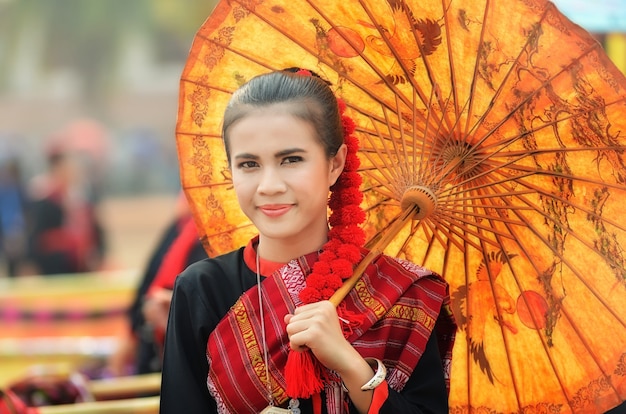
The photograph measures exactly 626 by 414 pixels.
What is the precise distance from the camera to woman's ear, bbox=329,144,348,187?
2.87 meters

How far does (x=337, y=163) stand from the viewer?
2.88 metres

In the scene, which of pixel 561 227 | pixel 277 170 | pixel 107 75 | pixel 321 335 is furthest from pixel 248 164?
pixel 107 75

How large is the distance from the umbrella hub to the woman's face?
34 cm

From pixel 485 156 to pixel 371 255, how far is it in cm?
46

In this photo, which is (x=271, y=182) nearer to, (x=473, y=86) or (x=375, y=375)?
(x=375, y=375)

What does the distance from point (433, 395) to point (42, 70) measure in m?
30.1

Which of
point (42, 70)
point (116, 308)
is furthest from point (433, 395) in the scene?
point (42, 70)

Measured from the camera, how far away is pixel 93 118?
29938 mm

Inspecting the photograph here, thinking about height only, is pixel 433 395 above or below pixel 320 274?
below

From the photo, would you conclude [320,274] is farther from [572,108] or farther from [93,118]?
[93,118]

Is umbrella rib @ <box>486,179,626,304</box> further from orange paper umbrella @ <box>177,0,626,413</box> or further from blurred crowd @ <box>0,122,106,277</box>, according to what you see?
blurred crowd @ <box>0,122,106,277</box>

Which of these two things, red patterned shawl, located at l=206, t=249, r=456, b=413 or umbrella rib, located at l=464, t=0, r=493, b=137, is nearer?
red patterned shawl, located at l=206, t=249, r=456, b=413

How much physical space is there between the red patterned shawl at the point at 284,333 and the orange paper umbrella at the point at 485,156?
0.14 meters

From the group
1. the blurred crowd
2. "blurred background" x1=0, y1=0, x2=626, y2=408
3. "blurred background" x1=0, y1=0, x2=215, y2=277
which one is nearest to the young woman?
the blurred crowd
